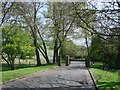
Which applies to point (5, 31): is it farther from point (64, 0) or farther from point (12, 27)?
point (64, 0)

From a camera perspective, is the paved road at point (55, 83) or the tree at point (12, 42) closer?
the paved road at point (55, 83)

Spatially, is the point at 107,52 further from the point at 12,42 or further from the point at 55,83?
the point at 12,42

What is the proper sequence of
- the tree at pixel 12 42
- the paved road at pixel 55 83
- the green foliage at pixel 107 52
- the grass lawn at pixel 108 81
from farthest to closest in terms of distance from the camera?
the tree at pixel 12 42 < the paved road at pixel 55 83 < the grass lawn at pixel 108 81 < the green foliage at pixel 107 52

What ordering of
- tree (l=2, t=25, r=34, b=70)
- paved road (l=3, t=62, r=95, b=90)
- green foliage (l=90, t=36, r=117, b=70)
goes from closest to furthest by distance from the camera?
green foliage (l=90, t=36, r=117, b=70) < paved road (l=3, t=62, r=95, b=90) < tree (l=2, t=25, r=34, b=70)

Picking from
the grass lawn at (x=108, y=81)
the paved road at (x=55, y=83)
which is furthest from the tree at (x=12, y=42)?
the grass lawn at (x=108, y=81)

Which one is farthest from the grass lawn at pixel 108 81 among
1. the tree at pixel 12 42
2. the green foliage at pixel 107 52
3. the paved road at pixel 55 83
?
the tree at pixel 12 42

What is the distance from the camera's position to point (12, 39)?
17828 mm

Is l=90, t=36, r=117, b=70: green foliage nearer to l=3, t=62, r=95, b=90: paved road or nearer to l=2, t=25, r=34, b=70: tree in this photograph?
l=3, t=62, r=95, b=90: paved road

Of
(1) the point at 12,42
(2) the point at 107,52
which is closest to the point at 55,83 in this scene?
(2) the point at 107,52

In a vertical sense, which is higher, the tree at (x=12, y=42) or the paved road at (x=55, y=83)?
the tree at (x=12, y=42)

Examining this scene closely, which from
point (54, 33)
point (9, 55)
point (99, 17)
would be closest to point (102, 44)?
point (99, 17)

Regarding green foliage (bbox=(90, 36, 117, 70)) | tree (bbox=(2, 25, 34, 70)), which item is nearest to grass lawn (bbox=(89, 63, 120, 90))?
green foliage (bbox=(90, 36, 117, 70))

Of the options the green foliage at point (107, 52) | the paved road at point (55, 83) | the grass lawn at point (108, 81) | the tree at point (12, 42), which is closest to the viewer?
the green foliage at point (107, 52)

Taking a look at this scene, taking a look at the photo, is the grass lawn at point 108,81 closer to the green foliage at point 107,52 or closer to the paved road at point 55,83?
the paved road at point 55,83
